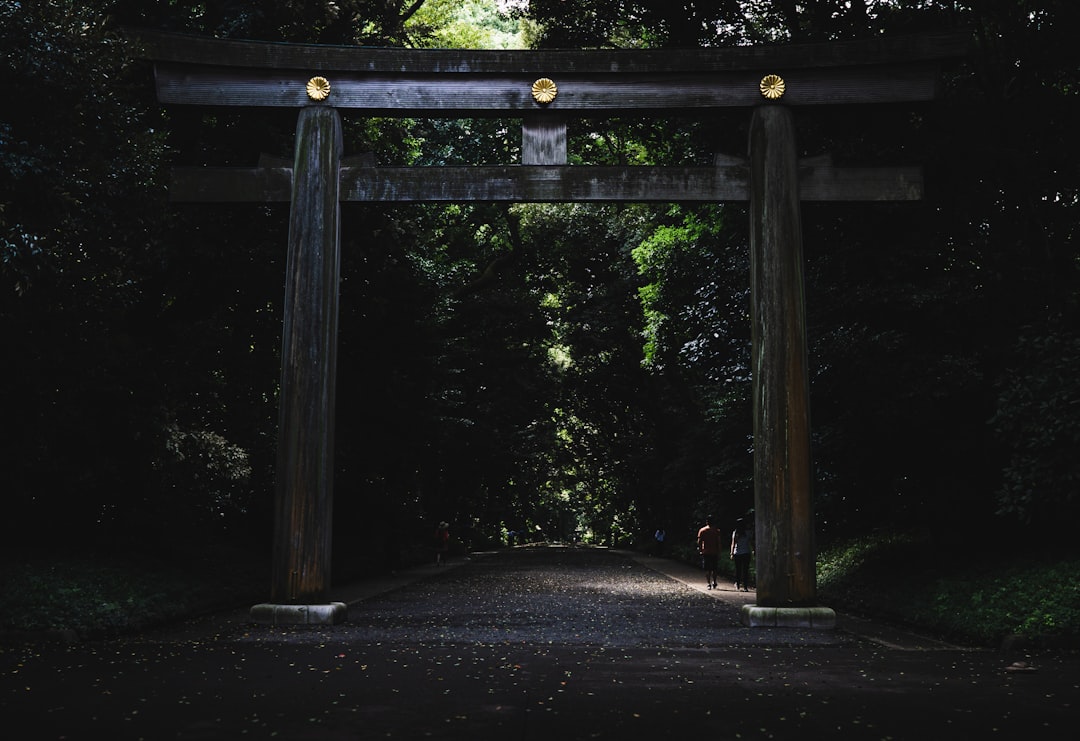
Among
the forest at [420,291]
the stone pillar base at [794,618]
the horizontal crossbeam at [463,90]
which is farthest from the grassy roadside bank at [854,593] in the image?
the horizontal crossbeam at [463,90]

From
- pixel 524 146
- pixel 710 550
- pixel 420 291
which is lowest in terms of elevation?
pixel 710 550

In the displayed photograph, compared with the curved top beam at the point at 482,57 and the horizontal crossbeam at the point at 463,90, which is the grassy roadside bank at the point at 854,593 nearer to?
the horizontal crossbeam at the point at 463,90

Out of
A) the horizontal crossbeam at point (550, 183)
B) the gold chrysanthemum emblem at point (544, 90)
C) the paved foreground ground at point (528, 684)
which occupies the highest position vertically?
the gold chrysanthemum emblem at point (544, 90)

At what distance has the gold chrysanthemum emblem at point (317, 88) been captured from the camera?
469 inches

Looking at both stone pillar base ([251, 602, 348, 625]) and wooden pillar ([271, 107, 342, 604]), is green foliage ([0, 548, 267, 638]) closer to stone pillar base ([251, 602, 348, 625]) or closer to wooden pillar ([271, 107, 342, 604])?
stone pillar base ([251, 602, 348, 625])

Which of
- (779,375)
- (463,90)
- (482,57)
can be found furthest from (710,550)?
(482,57)

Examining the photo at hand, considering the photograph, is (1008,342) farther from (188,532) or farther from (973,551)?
(188,532)

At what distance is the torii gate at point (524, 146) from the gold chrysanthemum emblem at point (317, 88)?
3 centimetres

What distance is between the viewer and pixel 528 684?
24.1ft

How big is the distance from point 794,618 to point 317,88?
902 cm

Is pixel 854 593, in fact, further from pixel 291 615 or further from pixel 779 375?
pixel 291 615

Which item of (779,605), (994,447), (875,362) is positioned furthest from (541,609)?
(994,447)

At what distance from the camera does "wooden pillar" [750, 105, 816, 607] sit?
11.0 meters

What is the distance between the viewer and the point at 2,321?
11.9m
